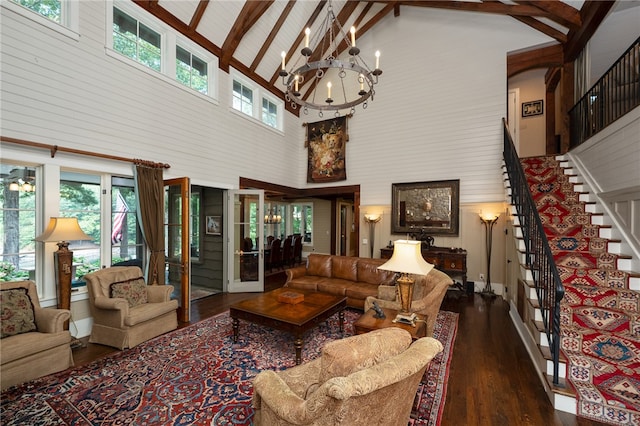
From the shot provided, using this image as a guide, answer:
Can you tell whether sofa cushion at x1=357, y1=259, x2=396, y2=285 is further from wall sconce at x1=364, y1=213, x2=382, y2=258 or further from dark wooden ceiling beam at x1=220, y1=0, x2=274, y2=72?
dark wooden ceiling beam at x1=220, y1=0, x2=274, y2=72

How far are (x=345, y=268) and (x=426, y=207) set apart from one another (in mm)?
2690

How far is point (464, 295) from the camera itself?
5574mm

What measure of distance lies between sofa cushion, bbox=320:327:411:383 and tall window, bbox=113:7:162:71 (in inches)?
200

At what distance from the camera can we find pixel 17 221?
3.21m

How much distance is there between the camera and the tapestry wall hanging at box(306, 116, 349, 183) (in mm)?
7430

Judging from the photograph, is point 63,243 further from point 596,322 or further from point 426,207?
point 426,207

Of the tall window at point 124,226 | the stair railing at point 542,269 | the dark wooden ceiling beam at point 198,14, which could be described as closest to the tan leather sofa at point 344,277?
the stair railing at point 542,269

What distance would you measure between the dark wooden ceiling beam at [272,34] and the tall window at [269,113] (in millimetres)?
922

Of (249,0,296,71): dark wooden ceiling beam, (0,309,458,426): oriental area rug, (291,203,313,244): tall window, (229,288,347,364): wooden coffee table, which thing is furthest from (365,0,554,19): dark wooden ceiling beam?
(291,203,313,244): tall window

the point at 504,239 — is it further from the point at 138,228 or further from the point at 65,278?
the point at 65,278

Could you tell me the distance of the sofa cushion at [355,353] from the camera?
1259 millimetres

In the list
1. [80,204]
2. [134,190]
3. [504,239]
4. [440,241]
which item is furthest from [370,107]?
[80,204]

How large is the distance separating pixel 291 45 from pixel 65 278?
6448 mm

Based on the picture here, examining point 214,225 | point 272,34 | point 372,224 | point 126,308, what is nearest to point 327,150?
point 372,224
